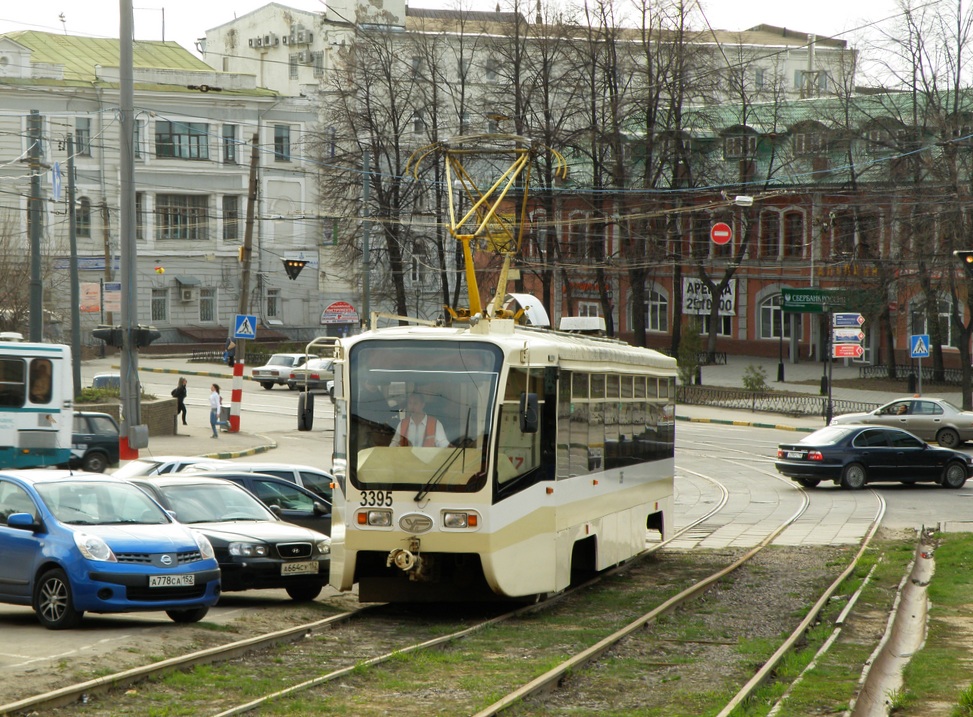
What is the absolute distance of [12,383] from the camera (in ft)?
90.3

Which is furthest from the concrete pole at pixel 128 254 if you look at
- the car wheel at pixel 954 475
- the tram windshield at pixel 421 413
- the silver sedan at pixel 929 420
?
the silver sedan at pixel 929 420

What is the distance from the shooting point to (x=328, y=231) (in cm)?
7094

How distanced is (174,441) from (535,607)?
1026 inches

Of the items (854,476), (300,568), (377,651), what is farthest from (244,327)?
(377,651)

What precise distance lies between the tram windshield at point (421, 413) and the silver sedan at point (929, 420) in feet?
91.5

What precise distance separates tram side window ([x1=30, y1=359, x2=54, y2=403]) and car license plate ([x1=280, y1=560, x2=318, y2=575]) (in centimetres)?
1511

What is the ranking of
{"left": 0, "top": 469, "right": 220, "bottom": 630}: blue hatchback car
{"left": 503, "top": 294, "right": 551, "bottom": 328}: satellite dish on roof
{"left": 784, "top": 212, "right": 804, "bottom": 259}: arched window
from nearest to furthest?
{"left": 0, "top": 469, "right": 220, "bottom": 630}: blue hatchback car, {"left": 503, "top": 294, "right": 551, "bottom": 328}: satellite dish on roof, {"left": 784, "top": 212, "right": 804, "bottom": 259}: arched window

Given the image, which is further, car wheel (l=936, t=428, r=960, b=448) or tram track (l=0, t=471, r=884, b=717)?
car wheel (l=936, t=428, r=960, b=448)

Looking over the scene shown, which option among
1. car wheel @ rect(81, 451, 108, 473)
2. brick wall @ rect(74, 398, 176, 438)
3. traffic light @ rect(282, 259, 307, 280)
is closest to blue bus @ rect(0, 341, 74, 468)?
car wheel @ rect(81, 451, 108, 473)

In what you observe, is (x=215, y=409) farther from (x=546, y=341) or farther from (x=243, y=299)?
(x=546, y=341)

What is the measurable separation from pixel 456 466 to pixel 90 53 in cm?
6632

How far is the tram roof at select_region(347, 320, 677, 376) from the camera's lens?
42.5 feet

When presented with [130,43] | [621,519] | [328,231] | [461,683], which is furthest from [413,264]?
[461,683]

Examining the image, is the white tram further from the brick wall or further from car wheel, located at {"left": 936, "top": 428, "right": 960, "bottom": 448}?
car wheel, located at {"left": 936, "top": 428, "right": 960, "bottom": 448}
